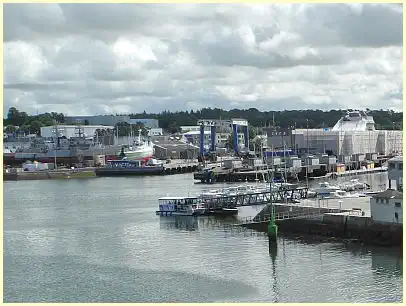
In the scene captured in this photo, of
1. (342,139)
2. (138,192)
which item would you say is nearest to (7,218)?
(138,192)

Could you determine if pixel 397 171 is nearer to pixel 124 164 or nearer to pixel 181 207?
pixel 181 207

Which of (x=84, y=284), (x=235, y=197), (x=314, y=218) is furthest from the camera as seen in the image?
(x=235, y=197)

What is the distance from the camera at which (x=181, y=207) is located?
23547mm

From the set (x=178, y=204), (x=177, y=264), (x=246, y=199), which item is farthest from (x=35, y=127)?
(x=177, y=264)

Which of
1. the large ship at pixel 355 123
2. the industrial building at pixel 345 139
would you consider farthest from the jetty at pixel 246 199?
the large ship at pixel 355 123

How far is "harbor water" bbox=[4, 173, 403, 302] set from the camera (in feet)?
44.0

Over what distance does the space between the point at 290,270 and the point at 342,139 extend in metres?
36.4

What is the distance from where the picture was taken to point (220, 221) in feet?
72.5

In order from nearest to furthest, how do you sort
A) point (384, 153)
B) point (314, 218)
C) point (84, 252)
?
point (84, 252) < point (314, 218) < point (384, 153)

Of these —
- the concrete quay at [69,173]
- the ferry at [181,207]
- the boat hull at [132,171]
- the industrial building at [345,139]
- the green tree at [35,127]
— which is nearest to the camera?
the ferry at [181,207]

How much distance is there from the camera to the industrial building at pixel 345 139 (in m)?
50.6

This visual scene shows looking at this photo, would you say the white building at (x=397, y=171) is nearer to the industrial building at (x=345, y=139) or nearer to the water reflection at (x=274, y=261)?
the water reflection at (x=274, y=261)

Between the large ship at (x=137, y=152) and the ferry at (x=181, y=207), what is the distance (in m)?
32.9

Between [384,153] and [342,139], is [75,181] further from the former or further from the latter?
[384,153]
